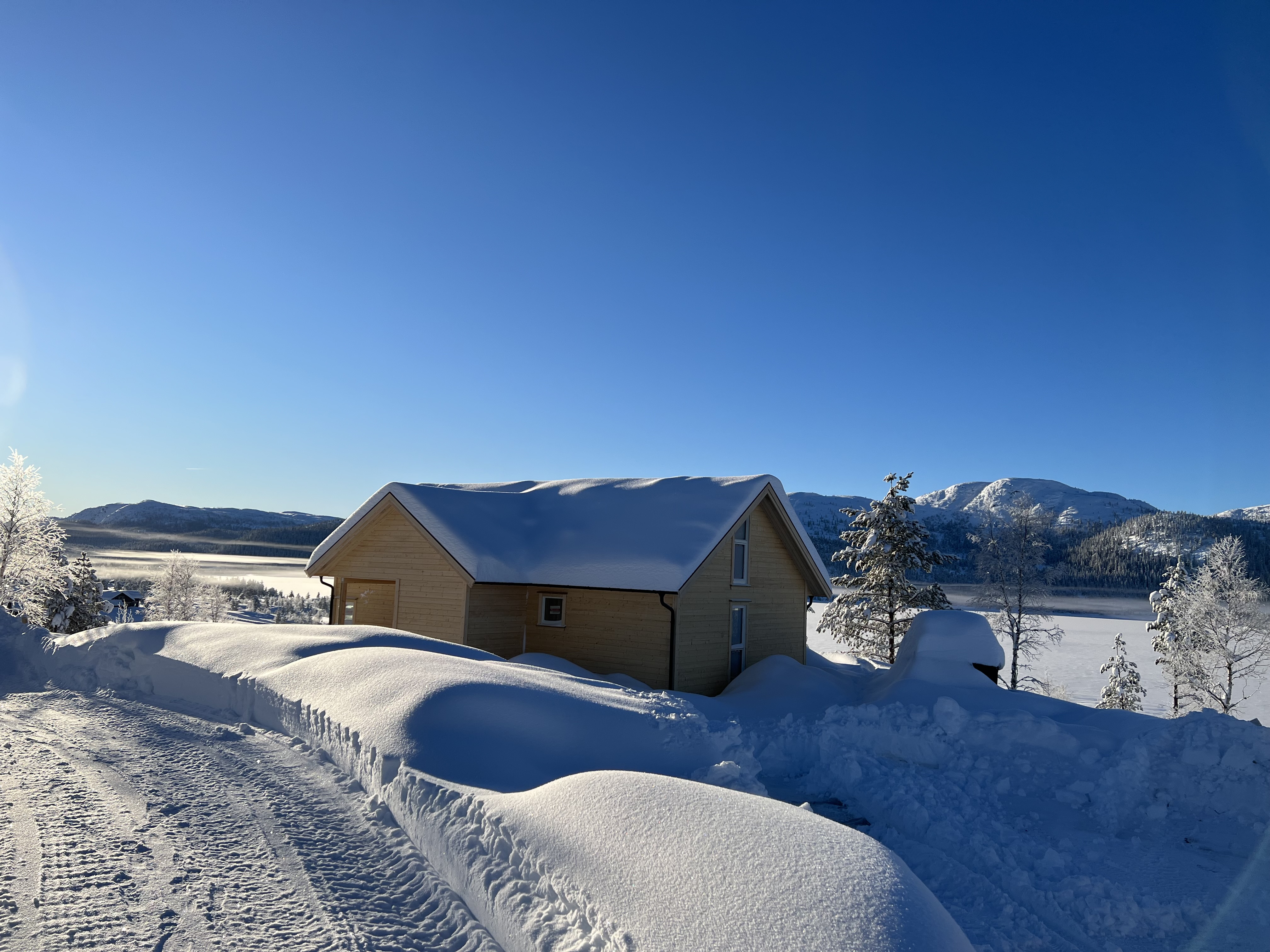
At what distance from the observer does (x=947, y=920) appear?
3803 mm

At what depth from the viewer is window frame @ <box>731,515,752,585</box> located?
17406 millimetres

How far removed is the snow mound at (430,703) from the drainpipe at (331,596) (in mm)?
6584

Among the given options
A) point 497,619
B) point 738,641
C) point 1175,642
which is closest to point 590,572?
point 497,619

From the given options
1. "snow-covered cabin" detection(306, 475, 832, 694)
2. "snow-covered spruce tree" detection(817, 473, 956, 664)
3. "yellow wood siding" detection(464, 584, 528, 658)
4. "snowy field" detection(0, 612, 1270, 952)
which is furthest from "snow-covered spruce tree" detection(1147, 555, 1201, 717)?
"yellow wood siding" detection(464, 584, 528, 658)

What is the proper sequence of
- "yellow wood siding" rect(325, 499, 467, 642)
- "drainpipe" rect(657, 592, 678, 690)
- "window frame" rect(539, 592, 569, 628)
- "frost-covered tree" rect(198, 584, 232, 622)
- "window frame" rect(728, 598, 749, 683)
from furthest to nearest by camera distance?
"frost-covered tree" rect(198, 584, 232, 622) → "window frame" rect(728, 598, 749, 683) → "window frame" rect(539, 592, 569, 628) → "yellow wood siding" rect(325, 499, 467, 642) → "drainpipe" rect(657, 592, 678, 690)

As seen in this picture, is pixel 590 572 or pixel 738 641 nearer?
pixel 590 572

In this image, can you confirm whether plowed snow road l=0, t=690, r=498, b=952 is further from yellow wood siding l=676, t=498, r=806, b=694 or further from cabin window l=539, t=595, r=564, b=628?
yellow wood siding l=676, t=498, r=806, b=694

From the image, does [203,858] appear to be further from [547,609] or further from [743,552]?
[743,552]

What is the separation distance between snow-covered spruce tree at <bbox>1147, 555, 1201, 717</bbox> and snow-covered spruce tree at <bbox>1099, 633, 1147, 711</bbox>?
134 centimetres

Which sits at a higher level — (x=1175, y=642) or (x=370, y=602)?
(x=370, y=602)

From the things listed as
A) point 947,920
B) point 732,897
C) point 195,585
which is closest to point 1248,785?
point 947,920

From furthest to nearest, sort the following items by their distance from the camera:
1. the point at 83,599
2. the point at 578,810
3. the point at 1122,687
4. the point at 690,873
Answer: the point at 83,599 → the point at 1122,687 → the point at 578,810 → the point at 690,873

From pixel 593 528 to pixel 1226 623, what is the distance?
29.5m

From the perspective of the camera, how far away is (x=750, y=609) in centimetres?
1816
